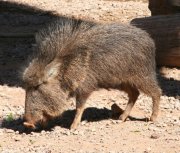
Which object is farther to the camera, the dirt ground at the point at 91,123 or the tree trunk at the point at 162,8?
the tree trunk at the point at 162,8

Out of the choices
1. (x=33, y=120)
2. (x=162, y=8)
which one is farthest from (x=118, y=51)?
(x=162, y=8)

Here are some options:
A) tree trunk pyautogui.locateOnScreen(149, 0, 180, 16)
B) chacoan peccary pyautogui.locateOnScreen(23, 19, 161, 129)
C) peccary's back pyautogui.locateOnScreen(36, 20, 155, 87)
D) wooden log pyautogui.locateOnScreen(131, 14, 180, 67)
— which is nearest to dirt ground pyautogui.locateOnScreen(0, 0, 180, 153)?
wooden log pyautogui.locateOnScreen(131, 14, 180, 67)

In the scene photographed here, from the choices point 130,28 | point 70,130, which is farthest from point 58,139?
point 130,28

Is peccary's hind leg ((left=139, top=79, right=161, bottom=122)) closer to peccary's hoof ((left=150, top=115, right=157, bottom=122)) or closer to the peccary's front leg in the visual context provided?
peccary's hoof ((left=150, top=115, right=157, bottom=122))

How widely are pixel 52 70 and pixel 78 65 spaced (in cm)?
28

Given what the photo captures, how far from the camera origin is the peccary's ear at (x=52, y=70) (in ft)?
21.6

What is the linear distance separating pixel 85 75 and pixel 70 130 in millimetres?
611

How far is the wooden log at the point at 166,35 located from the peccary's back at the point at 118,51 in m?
2.11

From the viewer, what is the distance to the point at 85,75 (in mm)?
6633

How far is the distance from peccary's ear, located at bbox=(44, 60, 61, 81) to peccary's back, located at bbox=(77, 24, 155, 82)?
1.20 ft

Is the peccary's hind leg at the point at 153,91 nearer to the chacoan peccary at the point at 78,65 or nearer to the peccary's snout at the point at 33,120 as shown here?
the chacoan peccary at the point at 78,65

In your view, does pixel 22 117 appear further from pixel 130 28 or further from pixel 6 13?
pixel 6 13

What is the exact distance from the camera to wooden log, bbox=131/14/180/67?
898cm

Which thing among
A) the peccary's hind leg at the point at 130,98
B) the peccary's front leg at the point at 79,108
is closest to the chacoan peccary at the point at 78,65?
the peccary's front leg at the point at 79,108
